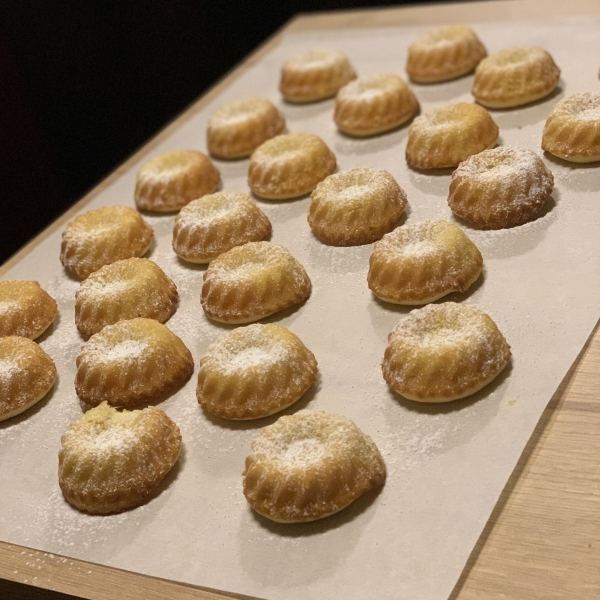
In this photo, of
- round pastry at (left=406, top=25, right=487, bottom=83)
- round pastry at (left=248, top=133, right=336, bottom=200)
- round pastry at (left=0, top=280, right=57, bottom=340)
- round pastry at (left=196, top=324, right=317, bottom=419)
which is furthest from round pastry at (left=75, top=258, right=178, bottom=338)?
→ round pastry at (left=406, top=25, right=487, bottom=83)

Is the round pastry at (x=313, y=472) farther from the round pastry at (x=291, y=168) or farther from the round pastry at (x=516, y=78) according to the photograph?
the round pastry at (x=516, y=78)

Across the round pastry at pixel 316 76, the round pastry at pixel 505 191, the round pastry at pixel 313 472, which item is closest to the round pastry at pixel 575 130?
the round pastry at pixel 505 191

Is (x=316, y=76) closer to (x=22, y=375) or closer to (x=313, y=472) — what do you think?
(x=22, y=375)

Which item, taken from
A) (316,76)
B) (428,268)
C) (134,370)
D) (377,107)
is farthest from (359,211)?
(316,76)

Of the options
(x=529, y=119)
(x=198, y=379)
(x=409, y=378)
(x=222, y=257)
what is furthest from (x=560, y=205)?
(x=198, y=379)

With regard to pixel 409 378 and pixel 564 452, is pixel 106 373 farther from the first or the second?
pixel 564 452
